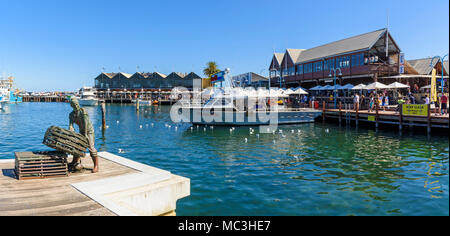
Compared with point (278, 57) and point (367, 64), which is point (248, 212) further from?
point (278, 57)

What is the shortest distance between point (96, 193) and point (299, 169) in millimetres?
9055

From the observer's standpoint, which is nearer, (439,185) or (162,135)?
(439,185)

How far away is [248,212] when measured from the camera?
27.7 ft

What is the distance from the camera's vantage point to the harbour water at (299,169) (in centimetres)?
873

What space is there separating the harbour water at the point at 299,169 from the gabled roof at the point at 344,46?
18.8 m

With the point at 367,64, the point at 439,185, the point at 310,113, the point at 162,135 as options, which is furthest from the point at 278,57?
the point at 439,185

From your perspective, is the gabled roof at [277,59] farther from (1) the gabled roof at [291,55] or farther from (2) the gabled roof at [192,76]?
(2) the gabled roof at [192,76]

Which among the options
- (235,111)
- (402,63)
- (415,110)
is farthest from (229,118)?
(402,63)

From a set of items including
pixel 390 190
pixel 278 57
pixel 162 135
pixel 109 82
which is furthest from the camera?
pixel 109 82

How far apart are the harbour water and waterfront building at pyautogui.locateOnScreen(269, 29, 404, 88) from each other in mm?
17512

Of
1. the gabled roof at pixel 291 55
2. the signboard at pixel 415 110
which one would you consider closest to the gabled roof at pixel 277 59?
the gabled roof at pixel 291 55

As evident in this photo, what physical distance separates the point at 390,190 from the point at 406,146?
9.98 metres

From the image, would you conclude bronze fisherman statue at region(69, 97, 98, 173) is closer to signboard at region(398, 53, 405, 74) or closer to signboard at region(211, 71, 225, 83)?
signboard at region(211, 71, 225, 83)

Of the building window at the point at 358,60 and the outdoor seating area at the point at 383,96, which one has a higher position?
the building window at the point at 358,60
